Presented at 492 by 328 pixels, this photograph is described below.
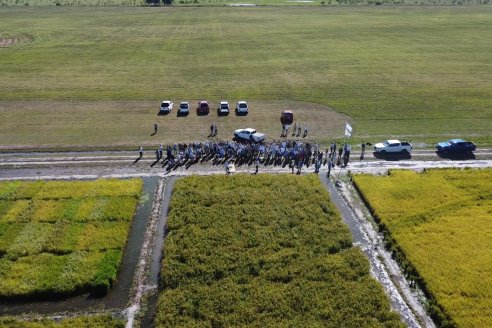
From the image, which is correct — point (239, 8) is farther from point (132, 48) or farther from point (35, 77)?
point (35, 77)

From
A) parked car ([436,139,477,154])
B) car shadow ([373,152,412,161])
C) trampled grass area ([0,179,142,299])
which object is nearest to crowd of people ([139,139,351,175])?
car shadow ([373,152,412,161])

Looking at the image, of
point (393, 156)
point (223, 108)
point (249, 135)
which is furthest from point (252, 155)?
point (393, 156)

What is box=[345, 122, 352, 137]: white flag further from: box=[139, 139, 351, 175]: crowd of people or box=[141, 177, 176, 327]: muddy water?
box=[141, 177, 176, 327]: muddy water

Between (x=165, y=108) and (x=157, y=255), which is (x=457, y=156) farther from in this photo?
(x=165, y=108)

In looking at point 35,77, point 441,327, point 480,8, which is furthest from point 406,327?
point 480,8

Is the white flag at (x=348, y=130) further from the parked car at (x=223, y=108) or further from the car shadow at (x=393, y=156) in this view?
the parked car at (x=223, y=108)
